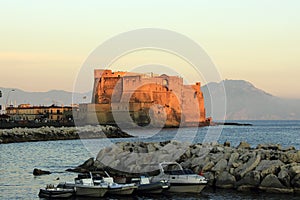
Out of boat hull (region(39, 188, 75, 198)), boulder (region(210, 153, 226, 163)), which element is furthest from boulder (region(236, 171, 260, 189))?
boat hull (region(39, 188, 75, 198))

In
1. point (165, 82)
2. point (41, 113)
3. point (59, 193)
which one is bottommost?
point (59, 193)

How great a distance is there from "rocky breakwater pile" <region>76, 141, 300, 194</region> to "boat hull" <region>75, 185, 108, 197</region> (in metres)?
4.78

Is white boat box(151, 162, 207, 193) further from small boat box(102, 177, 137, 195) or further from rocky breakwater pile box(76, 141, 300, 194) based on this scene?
rocky breakwater pile box(76, 141, 300, 194)

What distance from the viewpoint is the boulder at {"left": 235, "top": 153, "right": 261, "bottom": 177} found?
2153cm

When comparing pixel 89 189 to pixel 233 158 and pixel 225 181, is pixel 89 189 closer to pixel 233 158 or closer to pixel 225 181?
pixel 225 181

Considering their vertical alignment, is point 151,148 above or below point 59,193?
above

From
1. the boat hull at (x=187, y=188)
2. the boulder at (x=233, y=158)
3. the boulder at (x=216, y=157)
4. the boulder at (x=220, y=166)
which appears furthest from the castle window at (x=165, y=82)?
the boat hull at (x=187, y=188)

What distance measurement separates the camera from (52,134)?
63.0 m

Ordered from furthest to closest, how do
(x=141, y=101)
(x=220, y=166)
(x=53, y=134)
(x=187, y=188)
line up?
1. (x=141, y=101)
2. (x=53, y=134)
3. (x=220, y=166)
4. (x=187, y=188)

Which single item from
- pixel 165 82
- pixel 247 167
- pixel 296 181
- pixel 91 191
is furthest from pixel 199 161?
pixel 165 82

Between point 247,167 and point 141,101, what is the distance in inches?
3062

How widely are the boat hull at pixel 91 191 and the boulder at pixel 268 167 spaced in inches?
261

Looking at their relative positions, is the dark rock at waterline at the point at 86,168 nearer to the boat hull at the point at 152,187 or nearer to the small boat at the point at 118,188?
the small boat at the point at 118,188

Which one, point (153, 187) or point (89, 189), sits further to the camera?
point (153, 187)
